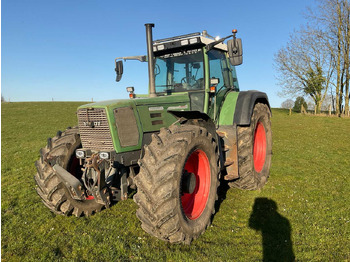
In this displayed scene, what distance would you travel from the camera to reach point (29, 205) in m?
4.96

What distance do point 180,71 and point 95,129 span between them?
Result: 1939 mm

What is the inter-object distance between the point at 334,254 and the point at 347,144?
9.31 metres

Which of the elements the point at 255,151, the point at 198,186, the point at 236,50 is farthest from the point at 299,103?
the point at 198,186

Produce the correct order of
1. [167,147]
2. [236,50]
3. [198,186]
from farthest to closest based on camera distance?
1. [236,50]
2. [198,186]
3. [167,147]

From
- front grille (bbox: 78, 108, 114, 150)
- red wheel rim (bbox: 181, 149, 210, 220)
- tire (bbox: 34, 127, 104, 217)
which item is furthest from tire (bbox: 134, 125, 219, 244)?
tire (bbox: 34, 127, 104, 217)

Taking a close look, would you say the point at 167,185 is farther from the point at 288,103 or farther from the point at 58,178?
the point at 288,103

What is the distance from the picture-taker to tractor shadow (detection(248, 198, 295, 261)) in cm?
325

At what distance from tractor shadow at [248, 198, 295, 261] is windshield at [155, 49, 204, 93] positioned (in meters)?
2.27

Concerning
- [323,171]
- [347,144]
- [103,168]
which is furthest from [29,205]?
[347,144]

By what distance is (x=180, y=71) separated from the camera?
4.86m

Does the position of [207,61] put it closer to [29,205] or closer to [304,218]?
[304,218]

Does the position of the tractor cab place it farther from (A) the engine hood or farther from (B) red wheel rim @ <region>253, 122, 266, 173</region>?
(B) red wheel rim @ <region>253, 122, 266, 173</region>

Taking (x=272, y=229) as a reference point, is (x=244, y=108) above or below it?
above

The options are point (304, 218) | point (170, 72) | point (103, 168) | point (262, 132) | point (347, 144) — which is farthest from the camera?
point (347, 144)
